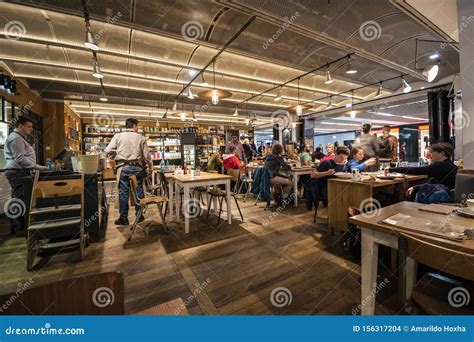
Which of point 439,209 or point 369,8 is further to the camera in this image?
point 369,8

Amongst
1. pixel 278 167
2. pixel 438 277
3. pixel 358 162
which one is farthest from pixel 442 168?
pixel 278 167

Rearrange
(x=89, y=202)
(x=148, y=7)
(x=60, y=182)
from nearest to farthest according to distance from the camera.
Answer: (x=60, y=182) → (x=148, y=7) → (x=89, y=202)

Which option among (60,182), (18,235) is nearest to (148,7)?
(60,182)

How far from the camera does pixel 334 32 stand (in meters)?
3.23

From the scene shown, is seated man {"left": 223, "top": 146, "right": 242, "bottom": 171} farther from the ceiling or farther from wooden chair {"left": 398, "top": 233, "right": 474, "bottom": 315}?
wooden chair {"left": 398, "top": 233, "right": 474, "bottom": 315}

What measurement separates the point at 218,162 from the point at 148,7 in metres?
3.58

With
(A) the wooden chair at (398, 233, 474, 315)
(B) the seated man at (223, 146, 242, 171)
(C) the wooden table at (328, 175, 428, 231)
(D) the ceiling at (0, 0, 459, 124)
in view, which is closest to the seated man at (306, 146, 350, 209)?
(C) the wooden table at (328, 175, 428, 231)

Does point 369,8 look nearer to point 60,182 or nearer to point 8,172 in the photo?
point 60,182

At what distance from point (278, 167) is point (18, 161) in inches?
178

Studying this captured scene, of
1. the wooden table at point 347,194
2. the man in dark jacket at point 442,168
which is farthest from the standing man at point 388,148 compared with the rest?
the man in dark jacket at point 442,168

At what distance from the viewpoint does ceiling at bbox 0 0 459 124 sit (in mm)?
2787

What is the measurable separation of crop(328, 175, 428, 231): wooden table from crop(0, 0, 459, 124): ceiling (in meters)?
2.34

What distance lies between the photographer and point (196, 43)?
11.5ft

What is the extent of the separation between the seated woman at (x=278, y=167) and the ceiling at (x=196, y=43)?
6.30 feet
